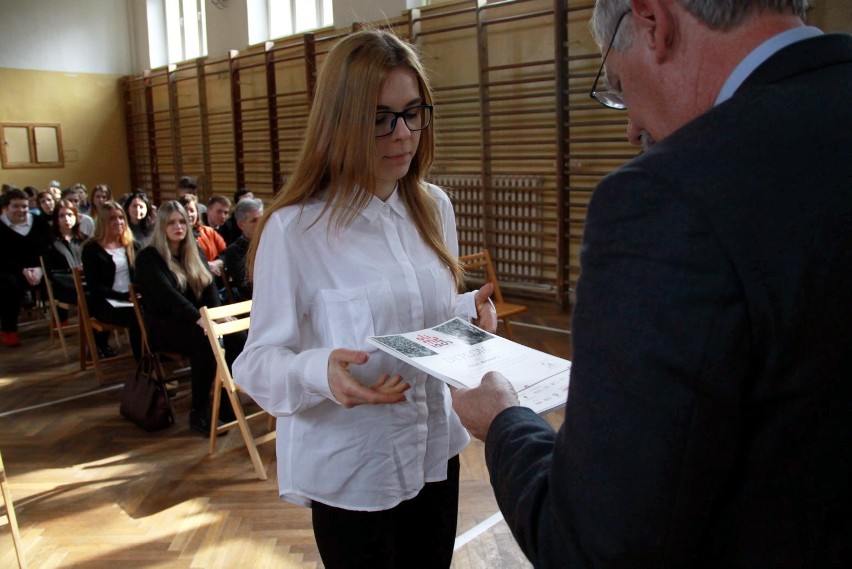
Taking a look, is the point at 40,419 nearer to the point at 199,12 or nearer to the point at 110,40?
the point at 199,12

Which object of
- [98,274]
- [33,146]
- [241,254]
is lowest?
[98,274]

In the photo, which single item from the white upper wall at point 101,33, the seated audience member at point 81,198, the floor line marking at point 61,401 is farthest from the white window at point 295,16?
the floor line marking at point 61,401

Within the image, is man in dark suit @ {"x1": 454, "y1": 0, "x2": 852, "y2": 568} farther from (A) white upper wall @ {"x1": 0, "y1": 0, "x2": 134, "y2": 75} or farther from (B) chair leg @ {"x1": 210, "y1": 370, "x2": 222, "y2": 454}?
(A) white upper wall @ {"x1": 0, "y1": 0, "x2": 134, "y2": 75}

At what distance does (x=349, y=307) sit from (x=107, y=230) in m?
4.44

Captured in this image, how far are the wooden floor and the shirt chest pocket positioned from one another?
1.52 m

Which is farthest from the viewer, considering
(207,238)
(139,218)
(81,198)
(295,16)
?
(295,16)

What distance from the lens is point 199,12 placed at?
476 inches

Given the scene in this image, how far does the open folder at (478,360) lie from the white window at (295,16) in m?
9.46

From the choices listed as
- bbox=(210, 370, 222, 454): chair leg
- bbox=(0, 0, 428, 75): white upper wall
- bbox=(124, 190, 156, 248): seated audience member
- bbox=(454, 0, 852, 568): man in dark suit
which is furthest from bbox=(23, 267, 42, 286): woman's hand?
bbox=(454, 0, 852, 568): man in dark suit

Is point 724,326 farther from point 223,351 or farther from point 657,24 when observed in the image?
point 223,351

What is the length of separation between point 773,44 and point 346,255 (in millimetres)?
940

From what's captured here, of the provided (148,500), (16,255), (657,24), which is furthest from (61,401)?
(657,24)

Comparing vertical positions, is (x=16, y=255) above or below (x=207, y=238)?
below

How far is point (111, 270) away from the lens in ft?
16.6
